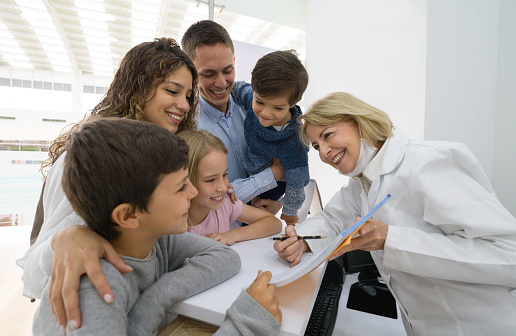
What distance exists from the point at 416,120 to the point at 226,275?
7.59 feet

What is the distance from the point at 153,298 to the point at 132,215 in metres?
0.23

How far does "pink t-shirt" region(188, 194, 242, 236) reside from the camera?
138 centimetres

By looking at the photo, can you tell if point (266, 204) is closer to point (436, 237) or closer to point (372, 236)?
point (372, 236)

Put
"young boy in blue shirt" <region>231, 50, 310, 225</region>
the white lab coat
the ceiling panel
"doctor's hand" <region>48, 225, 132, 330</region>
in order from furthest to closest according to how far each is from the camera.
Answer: the ceiling panel
"young boy in blue shirt" <region>231, 50, 310, 225</region>
the white lab coat
"doctor's hand" <region>48, 225, 132, 330</region>

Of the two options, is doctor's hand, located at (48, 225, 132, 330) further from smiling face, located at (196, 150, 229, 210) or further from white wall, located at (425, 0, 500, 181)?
white wall, located at (425, 0, 500, 181)

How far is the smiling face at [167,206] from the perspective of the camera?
76cm

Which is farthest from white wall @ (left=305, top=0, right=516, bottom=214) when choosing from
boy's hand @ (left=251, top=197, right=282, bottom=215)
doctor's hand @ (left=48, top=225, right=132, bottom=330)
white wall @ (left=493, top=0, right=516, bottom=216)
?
doctor's hand @ (left=48, top=225, right=132, bottom=330)

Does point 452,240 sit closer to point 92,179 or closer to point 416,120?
point 92,179

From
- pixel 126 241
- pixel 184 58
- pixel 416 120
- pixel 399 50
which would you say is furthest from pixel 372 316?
pixel 399 50

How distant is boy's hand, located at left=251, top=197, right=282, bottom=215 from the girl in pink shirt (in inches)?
12.6

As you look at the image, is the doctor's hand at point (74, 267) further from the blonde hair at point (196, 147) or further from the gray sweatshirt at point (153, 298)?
the blonde hair at point (196, 147)

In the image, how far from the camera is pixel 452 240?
978 millimetres

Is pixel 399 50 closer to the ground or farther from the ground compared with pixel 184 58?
farther from the ground

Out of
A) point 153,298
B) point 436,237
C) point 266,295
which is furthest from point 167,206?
point 436,237
